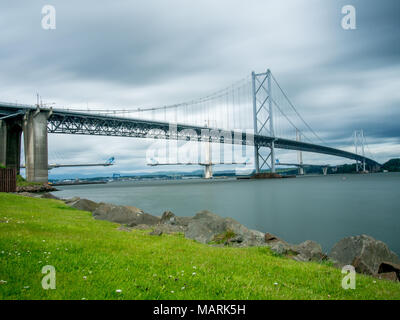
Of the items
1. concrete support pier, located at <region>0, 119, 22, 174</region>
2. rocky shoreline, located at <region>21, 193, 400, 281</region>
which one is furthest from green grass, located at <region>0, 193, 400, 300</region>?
concrete support pier, located at <region>0, 119, 22, 174</region>

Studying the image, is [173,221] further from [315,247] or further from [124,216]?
[315,247]

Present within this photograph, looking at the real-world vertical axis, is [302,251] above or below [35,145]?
below

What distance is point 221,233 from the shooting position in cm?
867

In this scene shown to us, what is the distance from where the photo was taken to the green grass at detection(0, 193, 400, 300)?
317cm

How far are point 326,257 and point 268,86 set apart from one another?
6620 centimetres

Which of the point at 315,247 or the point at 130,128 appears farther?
the point at 130,128

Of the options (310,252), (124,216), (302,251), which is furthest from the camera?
(124,216)

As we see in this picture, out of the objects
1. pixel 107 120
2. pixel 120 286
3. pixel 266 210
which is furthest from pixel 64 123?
pixel 120 286

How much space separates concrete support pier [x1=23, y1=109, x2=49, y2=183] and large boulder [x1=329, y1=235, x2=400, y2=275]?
40.2 metres

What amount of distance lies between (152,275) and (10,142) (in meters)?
48.4

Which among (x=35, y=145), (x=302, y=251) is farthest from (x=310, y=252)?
(x=35, y=145)

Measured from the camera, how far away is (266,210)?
19.1 meters

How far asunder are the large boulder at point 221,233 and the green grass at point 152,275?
2317mm

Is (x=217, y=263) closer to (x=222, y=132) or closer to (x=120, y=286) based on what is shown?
(x=120, y=286)
